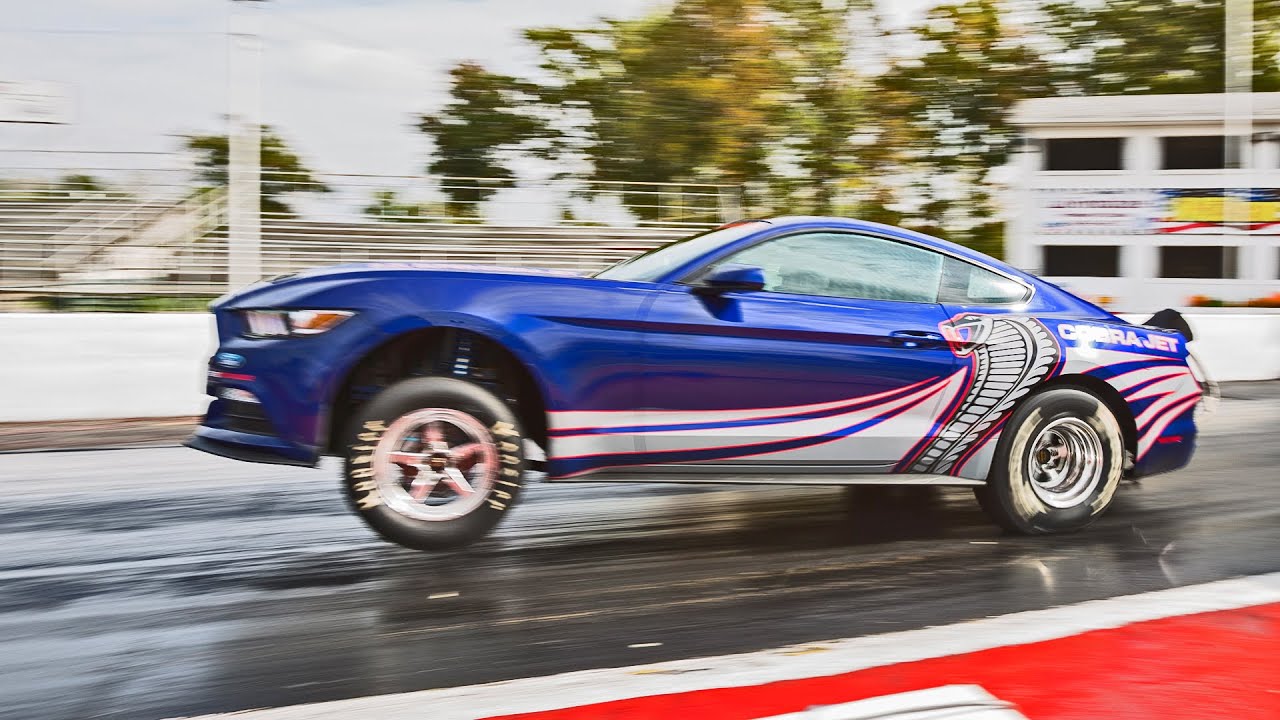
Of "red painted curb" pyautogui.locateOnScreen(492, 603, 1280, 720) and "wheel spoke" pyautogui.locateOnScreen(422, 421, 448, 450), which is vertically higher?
"wheel spoke" pyautogui.locateOnScreen(422, 421, 448, 450)

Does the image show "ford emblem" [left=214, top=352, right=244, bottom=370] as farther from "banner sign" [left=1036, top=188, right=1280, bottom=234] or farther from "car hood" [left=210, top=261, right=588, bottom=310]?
"banner sign" [left=1036, top=188, right=1280, bottom=234]

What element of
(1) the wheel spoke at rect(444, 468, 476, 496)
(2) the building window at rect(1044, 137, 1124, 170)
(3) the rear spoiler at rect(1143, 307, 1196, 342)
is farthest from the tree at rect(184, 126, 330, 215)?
(2) the building window at rect(1044, 137, 1124, 170)

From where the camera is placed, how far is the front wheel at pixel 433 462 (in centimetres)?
454

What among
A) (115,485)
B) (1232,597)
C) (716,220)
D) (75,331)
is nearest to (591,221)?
(716,220)

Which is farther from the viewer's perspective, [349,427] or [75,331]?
[75,331]

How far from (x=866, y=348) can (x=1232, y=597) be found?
1.70 m

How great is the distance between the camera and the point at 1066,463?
17.6 ft

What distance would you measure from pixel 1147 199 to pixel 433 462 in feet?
79.9

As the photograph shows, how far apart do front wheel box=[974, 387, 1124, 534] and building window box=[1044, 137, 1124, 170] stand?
75.7 feet

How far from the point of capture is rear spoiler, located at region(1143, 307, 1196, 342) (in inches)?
228

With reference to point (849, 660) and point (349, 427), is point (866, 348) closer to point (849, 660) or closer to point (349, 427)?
point (849, 660)

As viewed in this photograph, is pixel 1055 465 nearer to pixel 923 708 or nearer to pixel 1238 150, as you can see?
pixel 923 708

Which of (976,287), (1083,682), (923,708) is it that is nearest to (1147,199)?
(976,287)

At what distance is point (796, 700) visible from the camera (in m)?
3.28
